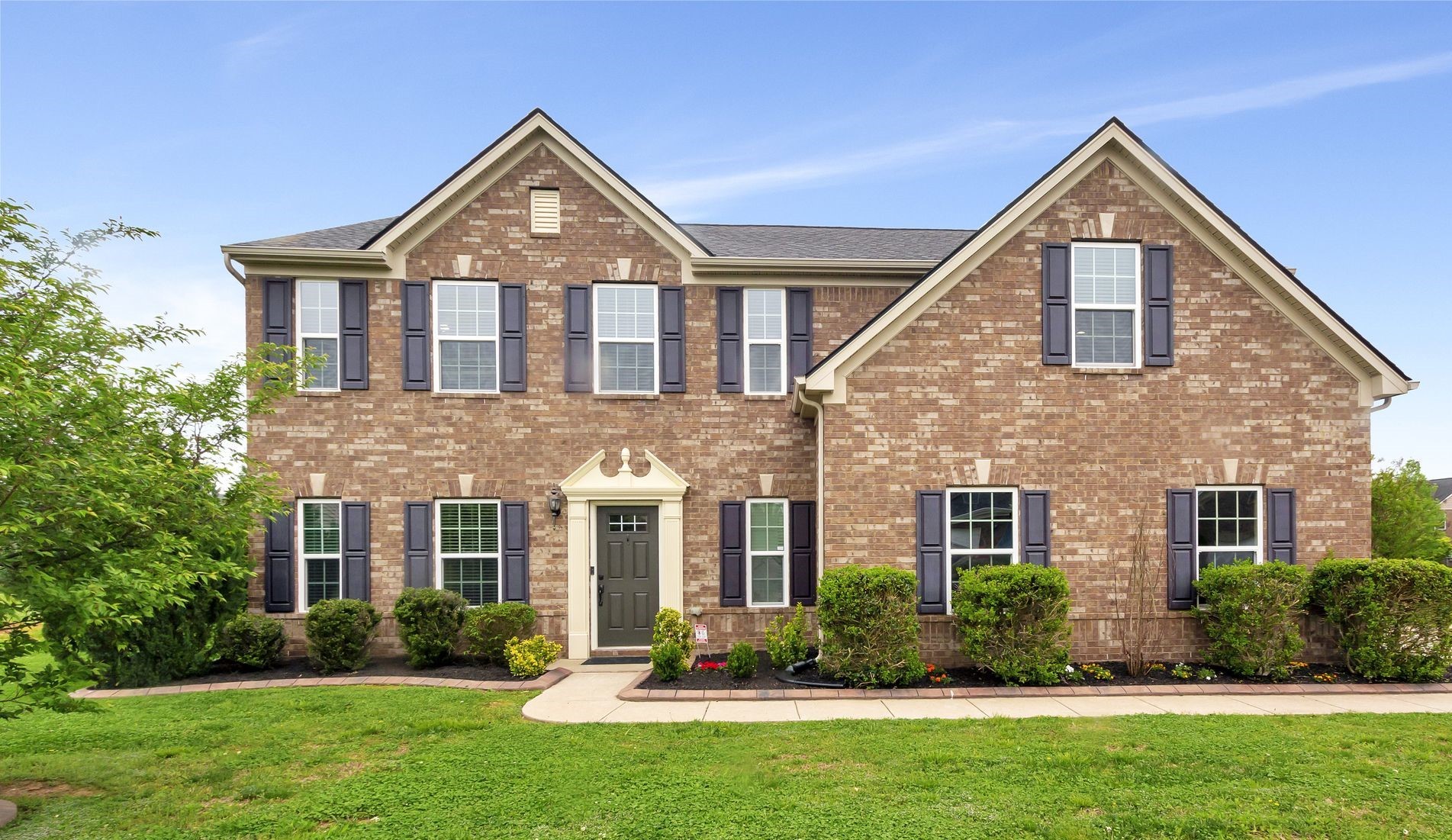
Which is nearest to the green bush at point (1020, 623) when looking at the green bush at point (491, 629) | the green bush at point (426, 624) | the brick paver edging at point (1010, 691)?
the brick paver edging at point (1010, 691)

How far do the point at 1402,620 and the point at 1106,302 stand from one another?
5.24 meters

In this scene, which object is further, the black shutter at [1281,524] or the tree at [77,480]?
the black shutter at [1281,524]

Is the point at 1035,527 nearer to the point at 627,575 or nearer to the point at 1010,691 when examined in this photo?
the point at 1010,691

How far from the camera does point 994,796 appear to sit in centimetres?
504

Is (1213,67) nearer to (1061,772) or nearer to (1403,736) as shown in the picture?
(1403,736)

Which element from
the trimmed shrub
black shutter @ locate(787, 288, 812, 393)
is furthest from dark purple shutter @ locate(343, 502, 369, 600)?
black shutter @ locate(787, 288, 812, 393)

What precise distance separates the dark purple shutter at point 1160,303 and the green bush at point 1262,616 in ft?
9.65

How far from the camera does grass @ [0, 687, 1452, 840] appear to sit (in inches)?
184

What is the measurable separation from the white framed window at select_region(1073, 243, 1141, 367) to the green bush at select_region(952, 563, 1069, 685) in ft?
10.5

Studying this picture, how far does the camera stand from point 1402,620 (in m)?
8.38

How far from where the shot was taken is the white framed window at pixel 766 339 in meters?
10.7

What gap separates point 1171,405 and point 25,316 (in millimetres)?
11856

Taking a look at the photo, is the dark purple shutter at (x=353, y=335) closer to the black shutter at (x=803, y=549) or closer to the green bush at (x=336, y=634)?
the green bush at (x=336, y=634)

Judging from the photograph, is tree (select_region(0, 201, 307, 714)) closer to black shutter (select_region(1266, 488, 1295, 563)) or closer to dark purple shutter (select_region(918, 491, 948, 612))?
dark purple shutter (select_region(918, 491, 948, 612))
